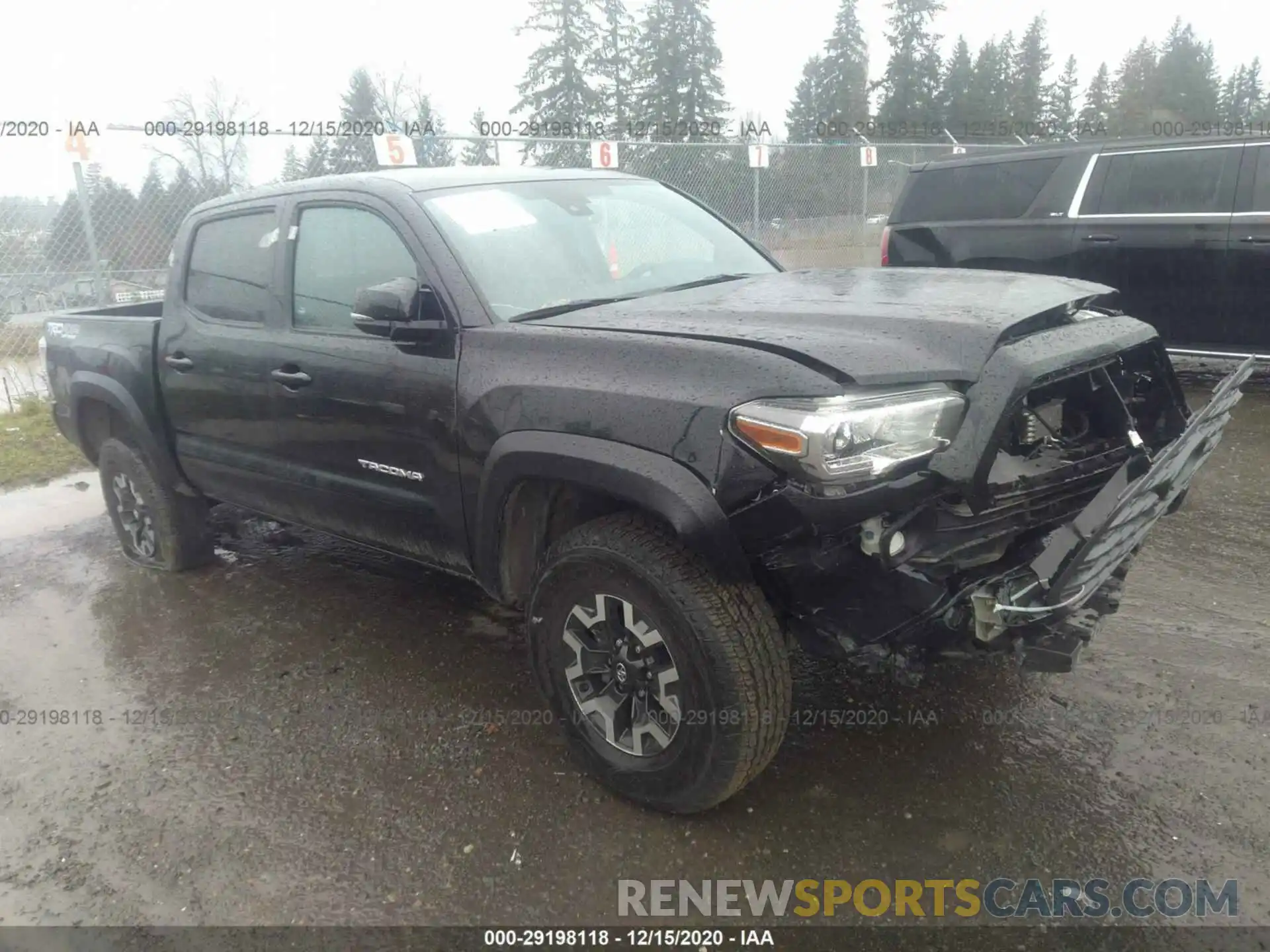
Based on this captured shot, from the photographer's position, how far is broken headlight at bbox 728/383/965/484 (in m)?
2.14

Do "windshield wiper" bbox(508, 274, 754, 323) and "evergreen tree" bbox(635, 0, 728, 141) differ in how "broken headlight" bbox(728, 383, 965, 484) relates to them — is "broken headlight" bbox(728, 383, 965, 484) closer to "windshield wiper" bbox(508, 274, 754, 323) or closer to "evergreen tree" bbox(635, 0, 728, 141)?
"windshield wiper" bbox(508, 274, 754, 323)

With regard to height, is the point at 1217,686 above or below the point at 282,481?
below

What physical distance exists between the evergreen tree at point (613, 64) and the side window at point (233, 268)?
2475cm

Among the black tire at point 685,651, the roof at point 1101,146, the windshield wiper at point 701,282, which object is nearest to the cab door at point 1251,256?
the roof at point 1101,146

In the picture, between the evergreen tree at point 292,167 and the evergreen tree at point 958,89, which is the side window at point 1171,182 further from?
the evergreen tree at point 958,89

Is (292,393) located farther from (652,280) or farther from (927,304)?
(927,304)

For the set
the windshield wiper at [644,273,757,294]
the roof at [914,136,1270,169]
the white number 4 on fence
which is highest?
the white number 4 on fence

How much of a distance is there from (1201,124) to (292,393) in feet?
47.2

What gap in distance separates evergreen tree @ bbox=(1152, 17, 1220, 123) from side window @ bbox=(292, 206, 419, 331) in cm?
4846

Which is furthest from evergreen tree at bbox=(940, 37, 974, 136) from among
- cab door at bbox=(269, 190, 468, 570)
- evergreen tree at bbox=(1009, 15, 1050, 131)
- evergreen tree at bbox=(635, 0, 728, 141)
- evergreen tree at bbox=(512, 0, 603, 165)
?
cab door at bbox=(269, 190, 468, 570)

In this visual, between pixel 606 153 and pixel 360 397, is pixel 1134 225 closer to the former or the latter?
pixel 606 153

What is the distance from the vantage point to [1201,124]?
13328mm

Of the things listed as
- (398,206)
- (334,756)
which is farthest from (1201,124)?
(334,756)

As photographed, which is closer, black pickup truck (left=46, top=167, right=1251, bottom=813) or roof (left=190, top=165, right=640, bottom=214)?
black pickup truck (left=46, top=167, right=1251, bottom=813)
